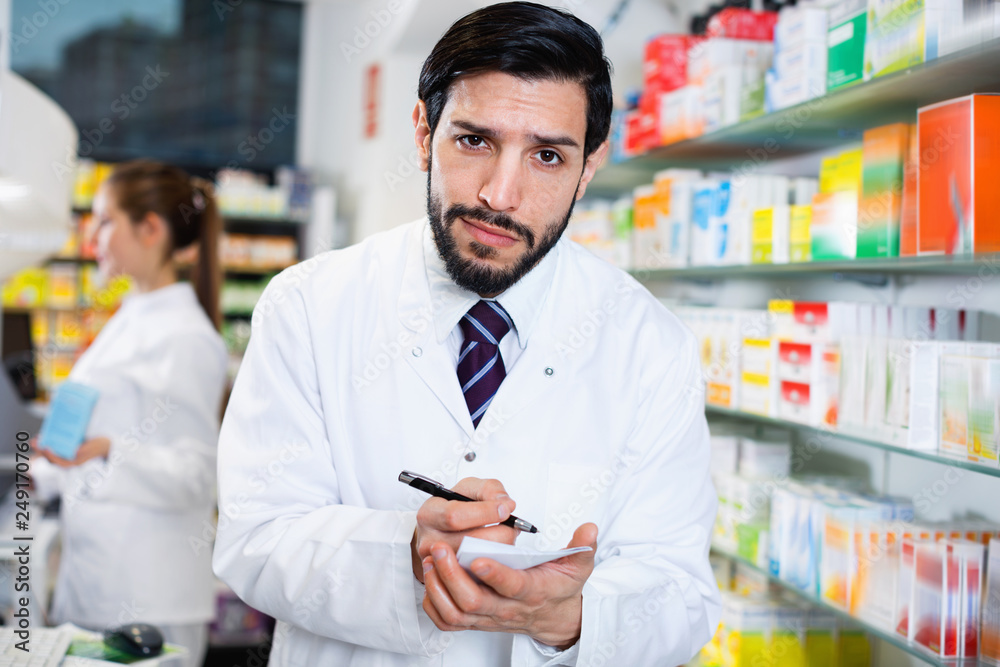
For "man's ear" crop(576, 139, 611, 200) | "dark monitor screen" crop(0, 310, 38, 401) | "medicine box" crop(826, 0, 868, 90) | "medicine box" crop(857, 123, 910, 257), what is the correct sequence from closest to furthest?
"man's ear" crop(576, 139, 611, 200), "medicine box" crop(857, 123, 910, 257), "medicine box" crop(826, 0, 868, 90), "dark monitor screen" crop(0, 310, 38, 401)

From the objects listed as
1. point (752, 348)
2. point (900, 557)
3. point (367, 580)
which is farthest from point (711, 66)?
point (367, 580)

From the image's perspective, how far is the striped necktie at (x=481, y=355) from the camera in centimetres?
142

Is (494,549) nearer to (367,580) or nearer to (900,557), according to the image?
(367,580)

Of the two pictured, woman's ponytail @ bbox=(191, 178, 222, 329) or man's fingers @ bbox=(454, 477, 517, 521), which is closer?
man's fingers @ bbox=(454, 477, 517, 521)

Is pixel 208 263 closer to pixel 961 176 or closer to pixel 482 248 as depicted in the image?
pixel 482 248

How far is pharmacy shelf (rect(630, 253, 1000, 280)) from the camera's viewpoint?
170 centimetres

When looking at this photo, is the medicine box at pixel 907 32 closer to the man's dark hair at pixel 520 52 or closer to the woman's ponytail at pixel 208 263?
the man's dark hair at pixel 520 52

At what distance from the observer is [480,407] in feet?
4.61

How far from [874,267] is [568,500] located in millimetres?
1078

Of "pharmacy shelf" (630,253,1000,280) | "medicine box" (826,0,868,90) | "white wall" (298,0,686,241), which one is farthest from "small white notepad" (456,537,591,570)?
"white wall" (298,0,686,241)

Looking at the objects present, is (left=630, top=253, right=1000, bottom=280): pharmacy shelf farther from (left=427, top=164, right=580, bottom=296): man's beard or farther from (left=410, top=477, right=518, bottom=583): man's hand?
(left=410, top=477, right=518, bottom=583): man's hand

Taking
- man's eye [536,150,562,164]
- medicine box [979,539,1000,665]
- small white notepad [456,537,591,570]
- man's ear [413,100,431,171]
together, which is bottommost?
medicine box [979,539,1000,665]

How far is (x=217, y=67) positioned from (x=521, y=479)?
613cm

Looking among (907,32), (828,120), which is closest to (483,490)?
(907,32)
